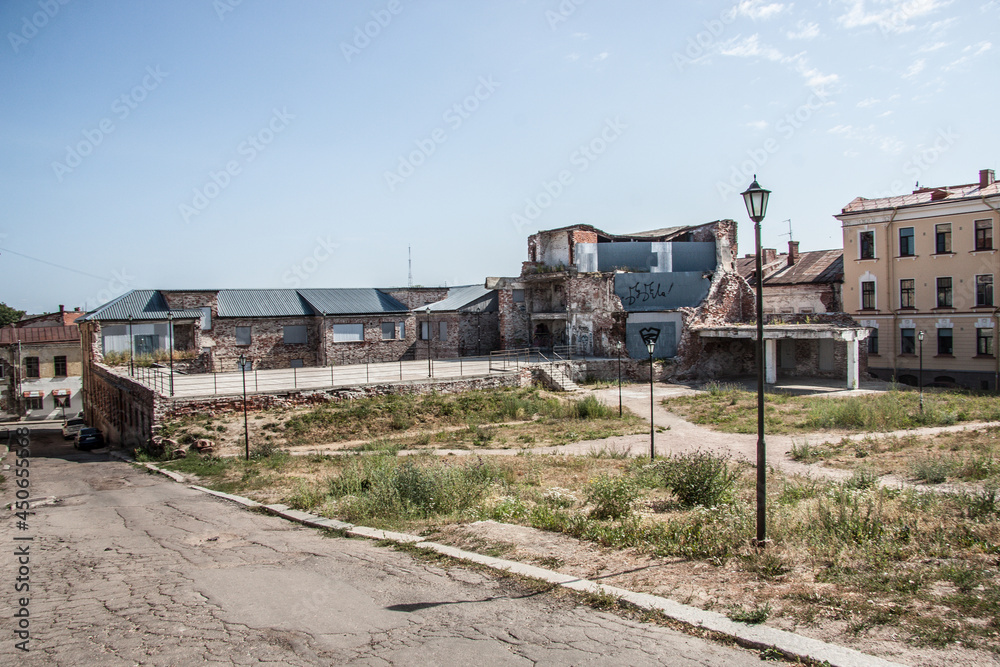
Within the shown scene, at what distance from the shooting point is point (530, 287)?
40.4m

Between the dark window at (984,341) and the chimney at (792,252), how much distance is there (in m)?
13.8

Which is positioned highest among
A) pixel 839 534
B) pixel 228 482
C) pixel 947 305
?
pixel 947 305

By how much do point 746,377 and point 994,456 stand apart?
75.4ft

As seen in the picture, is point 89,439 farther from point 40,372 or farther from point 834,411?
point 834,411

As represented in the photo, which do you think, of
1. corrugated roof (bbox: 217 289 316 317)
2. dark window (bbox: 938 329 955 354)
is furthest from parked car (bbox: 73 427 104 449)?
dark window (bbox: 938 329 955 354)

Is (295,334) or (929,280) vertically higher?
(929,280)

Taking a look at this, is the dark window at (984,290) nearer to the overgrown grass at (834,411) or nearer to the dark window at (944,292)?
the dark window at (944,292)

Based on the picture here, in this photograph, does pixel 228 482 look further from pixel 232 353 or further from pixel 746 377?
pixel 746 377

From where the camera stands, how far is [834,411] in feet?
72.7

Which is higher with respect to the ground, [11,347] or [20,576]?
[11,347]

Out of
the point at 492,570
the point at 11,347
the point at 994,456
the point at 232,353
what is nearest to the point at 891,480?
the point at 994,456

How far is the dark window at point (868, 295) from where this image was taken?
121 ft

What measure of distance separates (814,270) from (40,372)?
5280 cm

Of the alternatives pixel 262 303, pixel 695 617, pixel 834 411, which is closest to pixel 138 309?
pixel 262 303
